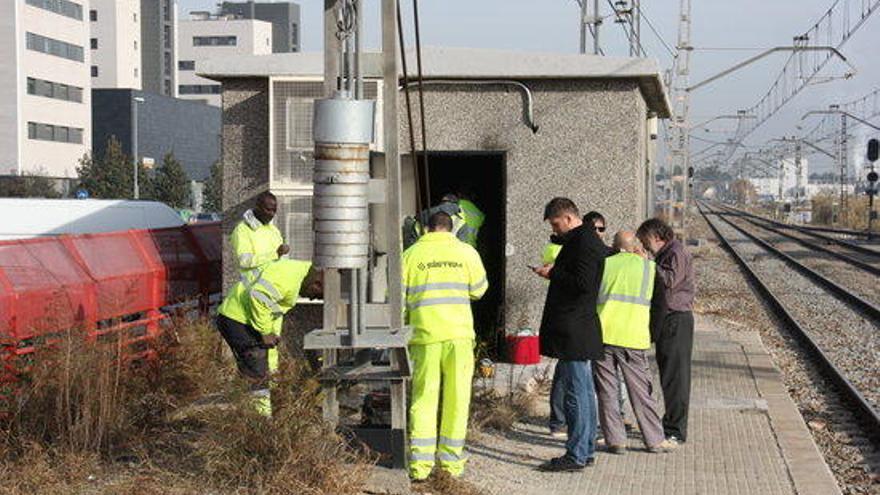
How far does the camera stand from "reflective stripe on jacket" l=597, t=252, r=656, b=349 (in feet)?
32.0

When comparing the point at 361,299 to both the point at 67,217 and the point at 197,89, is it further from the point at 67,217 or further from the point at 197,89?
the point at 197,89

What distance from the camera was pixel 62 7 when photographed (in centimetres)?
8888

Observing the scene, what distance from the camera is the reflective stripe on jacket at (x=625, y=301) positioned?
9.77 meters

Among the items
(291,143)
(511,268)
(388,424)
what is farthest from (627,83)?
(388,424)

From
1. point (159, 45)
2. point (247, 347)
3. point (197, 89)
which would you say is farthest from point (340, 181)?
point (197, 89)

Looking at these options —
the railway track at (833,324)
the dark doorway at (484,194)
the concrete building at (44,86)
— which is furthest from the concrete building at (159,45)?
the dark doorway at (484,194)

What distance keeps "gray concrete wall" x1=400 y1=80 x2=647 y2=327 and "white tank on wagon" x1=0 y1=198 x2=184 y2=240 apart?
5893mm

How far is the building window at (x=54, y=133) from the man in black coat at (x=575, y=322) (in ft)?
259

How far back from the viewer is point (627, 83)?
45.3 feet

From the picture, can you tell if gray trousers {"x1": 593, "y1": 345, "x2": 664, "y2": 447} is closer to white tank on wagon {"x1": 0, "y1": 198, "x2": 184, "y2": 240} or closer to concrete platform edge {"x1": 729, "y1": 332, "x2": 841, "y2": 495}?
concrete platform edge {"x1": 729, "y1": 332, "x2": 841, "y2": 495}

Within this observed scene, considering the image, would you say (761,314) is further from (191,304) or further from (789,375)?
(191,304)

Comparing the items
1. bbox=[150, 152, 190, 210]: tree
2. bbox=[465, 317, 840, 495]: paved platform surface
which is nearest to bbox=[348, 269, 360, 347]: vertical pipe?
bbox=[465, 317, 840, 495]: paved platform surface

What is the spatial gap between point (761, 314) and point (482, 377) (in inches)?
534

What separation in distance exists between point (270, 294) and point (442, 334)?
1.50 meters
